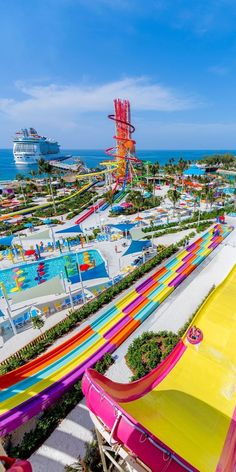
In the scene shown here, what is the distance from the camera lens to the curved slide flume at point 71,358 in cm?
1177

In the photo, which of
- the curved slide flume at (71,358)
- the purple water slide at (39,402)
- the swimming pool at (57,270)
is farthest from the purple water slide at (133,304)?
the purple water slide at (39,402)

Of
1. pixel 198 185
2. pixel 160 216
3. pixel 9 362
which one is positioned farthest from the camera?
pixel 198 185

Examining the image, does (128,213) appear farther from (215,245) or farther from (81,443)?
(81,443)

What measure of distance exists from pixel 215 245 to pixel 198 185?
40.9 m

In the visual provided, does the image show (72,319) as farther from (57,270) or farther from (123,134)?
(123,134)

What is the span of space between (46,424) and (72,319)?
7419 millimetres

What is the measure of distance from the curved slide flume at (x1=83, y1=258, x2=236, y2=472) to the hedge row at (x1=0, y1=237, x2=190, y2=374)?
973 centimetres

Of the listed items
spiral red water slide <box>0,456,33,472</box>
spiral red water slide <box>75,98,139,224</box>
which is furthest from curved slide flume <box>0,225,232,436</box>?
spiral red water slide <box>75,98,139,224</box>

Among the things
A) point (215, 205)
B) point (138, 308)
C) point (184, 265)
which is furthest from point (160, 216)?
point (138, 308)

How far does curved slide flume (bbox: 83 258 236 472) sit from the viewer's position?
17.2 ft

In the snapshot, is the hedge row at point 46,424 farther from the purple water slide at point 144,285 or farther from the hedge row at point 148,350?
the purple water slide at point 144,285

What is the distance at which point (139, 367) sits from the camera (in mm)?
14148

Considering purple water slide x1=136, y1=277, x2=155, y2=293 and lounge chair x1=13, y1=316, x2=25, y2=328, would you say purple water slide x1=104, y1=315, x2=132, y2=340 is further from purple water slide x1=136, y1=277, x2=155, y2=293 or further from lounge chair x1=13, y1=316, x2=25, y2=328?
lounge chair x1=13, y1=316, x2=25, y2=328

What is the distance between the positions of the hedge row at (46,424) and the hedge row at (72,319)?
4.13 meters
